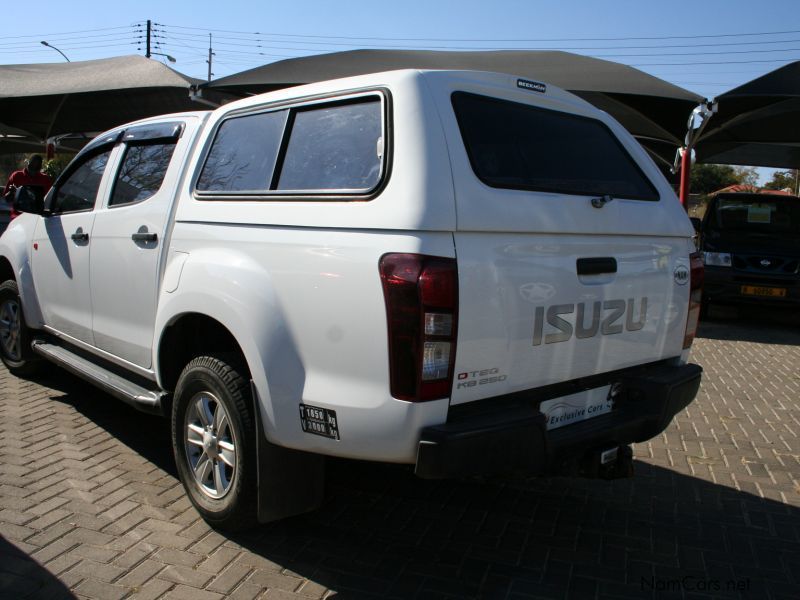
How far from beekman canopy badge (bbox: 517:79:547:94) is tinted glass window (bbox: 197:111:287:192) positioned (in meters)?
1.07

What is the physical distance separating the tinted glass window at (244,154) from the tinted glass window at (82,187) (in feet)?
4.22

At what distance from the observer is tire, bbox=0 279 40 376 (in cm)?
529

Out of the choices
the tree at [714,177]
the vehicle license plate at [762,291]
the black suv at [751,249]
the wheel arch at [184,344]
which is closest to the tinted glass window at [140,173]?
the wheel arch at [184,344]

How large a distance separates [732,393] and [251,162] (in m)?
4.66

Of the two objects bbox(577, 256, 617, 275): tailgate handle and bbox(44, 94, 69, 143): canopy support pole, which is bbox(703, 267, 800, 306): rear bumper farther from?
bbox(44, 94, 69, 143): canopy support pole

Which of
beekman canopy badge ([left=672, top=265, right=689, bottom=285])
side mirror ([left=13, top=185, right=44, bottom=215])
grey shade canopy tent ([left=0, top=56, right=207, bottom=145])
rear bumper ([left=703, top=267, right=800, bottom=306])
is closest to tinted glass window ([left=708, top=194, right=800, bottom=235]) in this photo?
rear bumper ([left=703, top=267, right=800, bottom=306])

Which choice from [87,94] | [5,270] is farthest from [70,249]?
[87,94]

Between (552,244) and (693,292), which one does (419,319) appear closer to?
(552,244)

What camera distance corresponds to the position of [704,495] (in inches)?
149

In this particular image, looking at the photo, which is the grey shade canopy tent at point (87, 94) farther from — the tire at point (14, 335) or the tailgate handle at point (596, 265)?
the tailgate handle at point (596, 265)

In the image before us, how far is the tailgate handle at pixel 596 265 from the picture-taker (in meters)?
2.77

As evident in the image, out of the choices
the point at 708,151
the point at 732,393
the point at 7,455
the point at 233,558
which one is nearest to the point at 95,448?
the point at 7,455

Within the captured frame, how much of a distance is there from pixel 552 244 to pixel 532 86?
91 cm

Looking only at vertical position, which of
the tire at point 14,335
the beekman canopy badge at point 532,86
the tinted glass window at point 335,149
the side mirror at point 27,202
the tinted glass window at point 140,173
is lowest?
the tire at point 14,335
